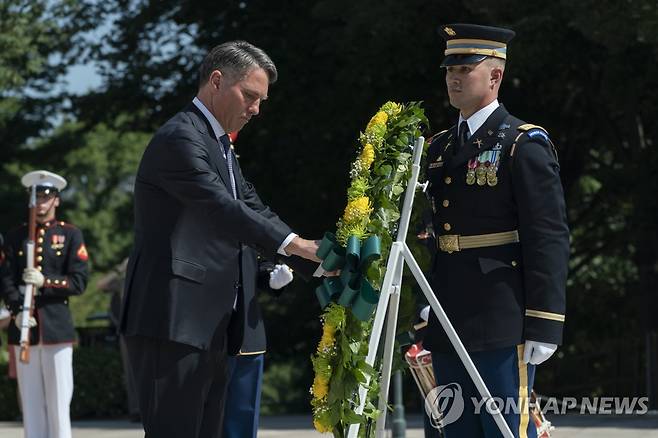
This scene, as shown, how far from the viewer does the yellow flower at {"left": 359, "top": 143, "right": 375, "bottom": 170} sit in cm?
521

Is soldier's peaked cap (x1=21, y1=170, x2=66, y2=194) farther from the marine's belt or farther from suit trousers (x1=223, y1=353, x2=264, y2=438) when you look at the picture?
the marine's belt

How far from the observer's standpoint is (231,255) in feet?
17.7

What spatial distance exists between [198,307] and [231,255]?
30 centimetres

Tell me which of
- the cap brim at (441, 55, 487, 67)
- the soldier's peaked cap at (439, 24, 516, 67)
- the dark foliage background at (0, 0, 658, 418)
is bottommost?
the cap brim at (441, 55, 487, 67)

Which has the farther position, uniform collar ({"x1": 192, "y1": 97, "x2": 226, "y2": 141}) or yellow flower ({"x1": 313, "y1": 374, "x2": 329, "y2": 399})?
uniform collar ({"x1": 192, "y1": 97, "x2": 226, "y2": 141})

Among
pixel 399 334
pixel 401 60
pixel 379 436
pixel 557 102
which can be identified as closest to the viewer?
pixel 379 436

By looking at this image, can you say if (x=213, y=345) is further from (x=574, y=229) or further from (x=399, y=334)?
(x=574, y=229)

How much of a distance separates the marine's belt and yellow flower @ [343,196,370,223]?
1.76 ft

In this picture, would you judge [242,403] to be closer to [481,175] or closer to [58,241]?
[481,175]

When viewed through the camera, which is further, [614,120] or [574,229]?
[574,229]

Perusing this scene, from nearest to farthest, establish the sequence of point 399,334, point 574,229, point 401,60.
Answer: point 399,334 → point 401,60 → point 574,229

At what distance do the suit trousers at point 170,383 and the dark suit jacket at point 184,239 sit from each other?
0.06m

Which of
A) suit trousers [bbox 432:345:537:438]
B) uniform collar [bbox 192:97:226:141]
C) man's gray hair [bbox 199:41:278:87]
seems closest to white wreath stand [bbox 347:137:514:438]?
suit trousers [bbox 432:345:537:438]

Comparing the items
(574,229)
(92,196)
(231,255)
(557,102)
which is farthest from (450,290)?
(92,196)
